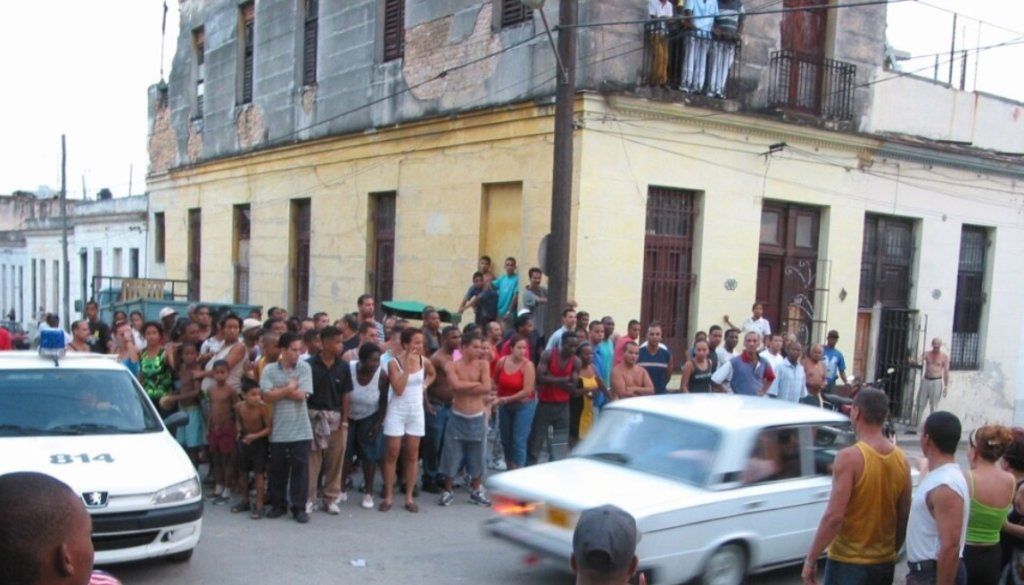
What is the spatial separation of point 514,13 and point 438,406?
7.49 metres

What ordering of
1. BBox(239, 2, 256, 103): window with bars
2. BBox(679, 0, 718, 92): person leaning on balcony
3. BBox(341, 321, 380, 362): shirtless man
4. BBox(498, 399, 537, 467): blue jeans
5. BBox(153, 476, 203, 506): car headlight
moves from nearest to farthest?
1. BBox(153, 476, 203, 506): car headlight
2. BBox(341, 321, 380, 362): shirtless man
3. BBox(498, 399, 537, 467): blue jeans
4. BBox(679, 0, 718, 92): person leaning on balcony
5. BBox(239, 2, 256, 103): window with bars

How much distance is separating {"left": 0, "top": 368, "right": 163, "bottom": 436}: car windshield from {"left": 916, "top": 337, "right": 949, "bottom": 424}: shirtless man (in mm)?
13899

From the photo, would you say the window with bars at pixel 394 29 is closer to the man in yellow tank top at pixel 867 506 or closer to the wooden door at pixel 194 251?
the wooden door at pixel 194 251

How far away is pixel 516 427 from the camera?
9688 mm

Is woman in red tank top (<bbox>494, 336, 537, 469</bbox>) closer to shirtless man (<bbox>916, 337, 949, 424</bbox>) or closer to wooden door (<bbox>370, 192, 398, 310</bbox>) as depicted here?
wooden door (<bbox>370, 192, 398, 310</bbox>)

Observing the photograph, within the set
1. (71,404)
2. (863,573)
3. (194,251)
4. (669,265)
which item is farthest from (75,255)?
(863,573)

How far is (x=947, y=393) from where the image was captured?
60.4ft

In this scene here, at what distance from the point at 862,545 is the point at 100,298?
2065 cm

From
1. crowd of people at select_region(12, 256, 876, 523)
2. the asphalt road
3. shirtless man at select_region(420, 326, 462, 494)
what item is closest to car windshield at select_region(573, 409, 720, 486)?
the asphalt road

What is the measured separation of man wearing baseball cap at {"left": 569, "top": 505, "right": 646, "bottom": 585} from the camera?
104 inches

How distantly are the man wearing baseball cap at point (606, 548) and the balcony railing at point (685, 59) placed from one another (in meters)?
11.1

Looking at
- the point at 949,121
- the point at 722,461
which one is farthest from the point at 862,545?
the point at 949,121

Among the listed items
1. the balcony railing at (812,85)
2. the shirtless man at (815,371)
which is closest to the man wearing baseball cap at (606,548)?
the shirtless man at (815,371)

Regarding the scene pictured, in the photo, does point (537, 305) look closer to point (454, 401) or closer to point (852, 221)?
point (454, 401)
